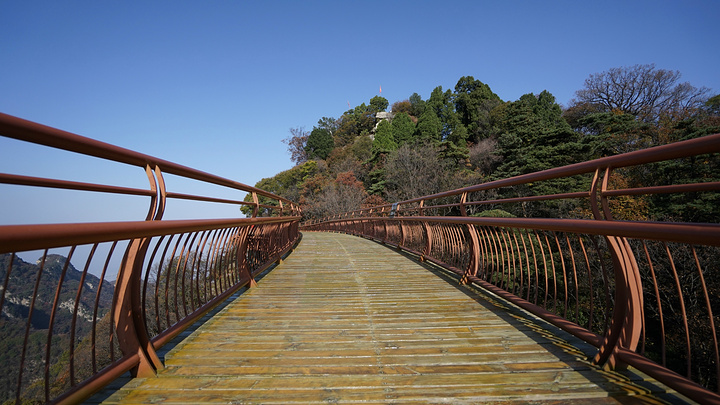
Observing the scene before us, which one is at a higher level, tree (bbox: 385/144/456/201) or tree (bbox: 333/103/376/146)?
tree (bbox: 333/103/376/146)

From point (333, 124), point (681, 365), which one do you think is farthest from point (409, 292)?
point (333, 124)

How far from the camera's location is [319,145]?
227 feet

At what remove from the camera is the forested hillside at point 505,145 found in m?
21.0

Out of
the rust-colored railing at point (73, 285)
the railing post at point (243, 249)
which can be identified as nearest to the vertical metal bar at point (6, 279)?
the rust-colored railing at point (73, 285)

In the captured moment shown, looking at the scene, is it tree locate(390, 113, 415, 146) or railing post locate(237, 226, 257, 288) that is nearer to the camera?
railing post locate(237, 226, 257, 288)

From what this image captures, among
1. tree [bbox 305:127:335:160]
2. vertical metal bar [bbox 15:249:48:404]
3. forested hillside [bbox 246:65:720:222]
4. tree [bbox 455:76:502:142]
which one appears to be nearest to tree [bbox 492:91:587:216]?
forested hillside [bbox 246:65:720:222]

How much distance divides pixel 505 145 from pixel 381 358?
34.4 m

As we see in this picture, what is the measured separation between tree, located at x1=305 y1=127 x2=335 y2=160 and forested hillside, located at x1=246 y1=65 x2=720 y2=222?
0.67 ft

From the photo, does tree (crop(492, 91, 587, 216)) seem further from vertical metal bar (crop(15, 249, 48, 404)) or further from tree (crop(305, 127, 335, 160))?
tree (crop(305, 127, 335, 160))

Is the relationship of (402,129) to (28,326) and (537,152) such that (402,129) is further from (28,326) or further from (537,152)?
(28,326)

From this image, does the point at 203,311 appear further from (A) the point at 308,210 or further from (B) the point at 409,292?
(A) the point at 308,210

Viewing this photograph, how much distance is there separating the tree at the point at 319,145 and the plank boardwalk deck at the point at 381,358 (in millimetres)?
64976

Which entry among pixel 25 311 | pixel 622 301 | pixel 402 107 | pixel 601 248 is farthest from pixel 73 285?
pixel 402 107

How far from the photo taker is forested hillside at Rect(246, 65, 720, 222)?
21.0 meters
